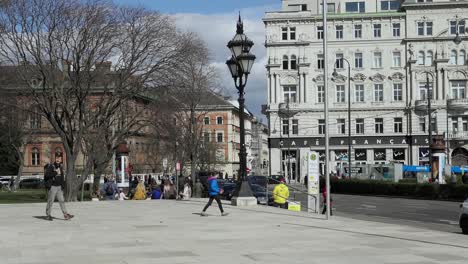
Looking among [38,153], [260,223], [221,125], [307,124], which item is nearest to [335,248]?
[260,223]

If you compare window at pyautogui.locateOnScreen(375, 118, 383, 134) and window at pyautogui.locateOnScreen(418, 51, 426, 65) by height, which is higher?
window at pyautogui.locateOnScreen(418, 51, 426, 65)

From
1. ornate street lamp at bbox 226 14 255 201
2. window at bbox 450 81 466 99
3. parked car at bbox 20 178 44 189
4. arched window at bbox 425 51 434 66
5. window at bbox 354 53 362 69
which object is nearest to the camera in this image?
ornate street lamp at bbox 226 14 255 201

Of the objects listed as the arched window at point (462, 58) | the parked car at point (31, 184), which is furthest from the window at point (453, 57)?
the parked car at point (31, 184)

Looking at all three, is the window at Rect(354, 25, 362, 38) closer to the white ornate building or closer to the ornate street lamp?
the white ornate building

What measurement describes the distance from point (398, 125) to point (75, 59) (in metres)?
60.0

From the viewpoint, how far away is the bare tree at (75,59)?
35.4 metres

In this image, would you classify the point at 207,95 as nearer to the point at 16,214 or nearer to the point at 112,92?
the point at 112,92

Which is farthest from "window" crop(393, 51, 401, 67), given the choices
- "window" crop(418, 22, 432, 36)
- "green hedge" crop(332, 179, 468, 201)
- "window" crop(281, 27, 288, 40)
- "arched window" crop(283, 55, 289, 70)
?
"green hedge" crop(332, 179, 468, 201)

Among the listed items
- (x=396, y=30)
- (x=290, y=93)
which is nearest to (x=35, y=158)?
(x=290, y=93)

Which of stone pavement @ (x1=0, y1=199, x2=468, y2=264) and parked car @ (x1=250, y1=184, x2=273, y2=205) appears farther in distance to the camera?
parked car @ (x1=250, y1=184, x2=273, y2=205)

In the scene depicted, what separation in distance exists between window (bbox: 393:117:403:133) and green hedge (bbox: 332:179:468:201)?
30.5 m

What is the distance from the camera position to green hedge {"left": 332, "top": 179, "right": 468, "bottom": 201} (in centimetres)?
4094

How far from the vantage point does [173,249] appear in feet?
41.6

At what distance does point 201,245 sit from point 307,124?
249ft
